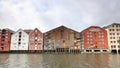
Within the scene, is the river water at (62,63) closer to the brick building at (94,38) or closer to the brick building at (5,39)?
the brick building at (94,38)

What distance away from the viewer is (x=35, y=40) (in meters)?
104

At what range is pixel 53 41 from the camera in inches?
4067

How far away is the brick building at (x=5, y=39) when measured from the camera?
340 ft

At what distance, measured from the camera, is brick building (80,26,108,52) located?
9925 cm

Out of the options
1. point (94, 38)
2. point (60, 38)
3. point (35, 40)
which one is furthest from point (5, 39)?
point (94, 38)

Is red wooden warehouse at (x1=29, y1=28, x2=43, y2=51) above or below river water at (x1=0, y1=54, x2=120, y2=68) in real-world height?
above

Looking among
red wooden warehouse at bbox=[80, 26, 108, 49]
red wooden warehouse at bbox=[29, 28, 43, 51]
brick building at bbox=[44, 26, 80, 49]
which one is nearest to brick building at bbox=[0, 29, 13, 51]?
red wooden warehouse at bbox=[29, 28, 43, 51]

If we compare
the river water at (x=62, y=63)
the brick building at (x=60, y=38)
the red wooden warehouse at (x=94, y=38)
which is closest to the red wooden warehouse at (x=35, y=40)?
the brick building at (x=60, y=38)

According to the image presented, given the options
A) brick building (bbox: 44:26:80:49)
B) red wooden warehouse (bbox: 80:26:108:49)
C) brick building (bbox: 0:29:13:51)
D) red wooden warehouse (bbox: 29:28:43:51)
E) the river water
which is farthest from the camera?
brick building (bbox: 0:29:13:51)

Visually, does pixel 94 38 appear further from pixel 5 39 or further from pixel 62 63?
pixel 62 63

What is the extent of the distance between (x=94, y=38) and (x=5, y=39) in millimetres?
63397

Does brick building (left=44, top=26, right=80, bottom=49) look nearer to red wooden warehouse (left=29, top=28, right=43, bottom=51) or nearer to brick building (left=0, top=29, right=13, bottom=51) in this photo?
red wooden warehouse (left=29, top=28, right=43, bottom=51)

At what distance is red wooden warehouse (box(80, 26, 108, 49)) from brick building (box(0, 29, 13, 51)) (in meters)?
52.9

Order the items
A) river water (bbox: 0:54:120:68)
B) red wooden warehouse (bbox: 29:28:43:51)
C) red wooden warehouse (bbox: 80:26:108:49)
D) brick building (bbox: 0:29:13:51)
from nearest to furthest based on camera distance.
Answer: river water (bbox: 0:54:120:68)
red wooden warehouse (bbox: 80:26:108:49)
red wooden warehouse (bbox: 29:28:43:51)
brick building (bbox: 0:29:13:51)
